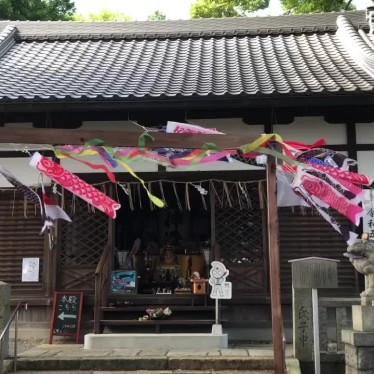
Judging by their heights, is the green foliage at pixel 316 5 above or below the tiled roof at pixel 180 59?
above

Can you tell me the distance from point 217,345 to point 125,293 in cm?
246

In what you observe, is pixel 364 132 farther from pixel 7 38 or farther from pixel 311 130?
pixel 7 38

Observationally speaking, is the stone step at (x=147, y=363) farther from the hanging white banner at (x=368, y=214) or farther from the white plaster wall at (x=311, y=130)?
the white plaster wall at (x=311, y=130)

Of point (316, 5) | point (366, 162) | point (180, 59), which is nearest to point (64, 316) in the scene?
point (366, 162)

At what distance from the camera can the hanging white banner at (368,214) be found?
9.73 metres

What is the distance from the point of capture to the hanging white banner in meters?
9.73

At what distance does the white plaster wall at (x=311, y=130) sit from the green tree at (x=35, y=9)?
17914mm

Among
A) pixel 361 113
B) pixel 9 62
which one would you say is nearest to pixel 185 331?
pixel 361 113

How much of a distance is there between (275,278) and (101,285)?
161 inches

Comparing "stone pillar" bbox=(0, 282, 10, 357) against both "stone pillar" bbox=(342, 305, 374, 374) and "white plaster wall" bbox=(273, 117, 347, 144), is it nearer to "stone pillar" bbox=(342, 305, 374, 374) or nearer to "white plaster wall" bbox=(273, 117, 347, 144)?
"stone pillar" bbox=(342, 305, 374, 374)

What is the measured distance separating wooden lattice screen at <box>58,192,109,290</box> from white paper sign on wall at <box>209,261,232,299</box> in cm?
240

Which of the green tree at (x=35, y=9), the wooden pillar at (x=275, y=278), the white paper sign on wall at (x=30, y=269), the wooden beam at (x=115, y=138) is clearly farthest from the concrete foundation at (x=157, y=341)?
the green tree at (x=35, y=9)

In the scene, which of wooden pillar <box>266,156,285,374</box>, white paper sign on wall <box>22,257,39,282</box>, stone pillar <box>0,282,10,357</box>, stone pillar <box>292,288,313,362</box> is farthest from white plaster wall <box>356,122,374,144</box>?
stone pillar <box>0,282,10,357</box>

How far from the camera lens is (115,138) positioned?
6352 millimetres
